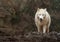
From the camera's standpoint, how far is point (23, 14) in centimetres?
1320

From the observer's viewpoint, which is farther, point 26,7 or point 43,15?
point 26,7

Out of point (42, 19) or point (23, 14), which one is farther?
point (23, 14)

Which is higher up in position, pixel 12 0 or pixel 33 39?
pixel 12 0

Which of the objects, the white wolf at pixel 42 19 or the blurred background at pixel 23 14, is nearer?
the white wolf at pixel 42 19

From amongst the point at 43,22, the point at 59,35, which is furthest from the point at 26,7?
the point at 59,35

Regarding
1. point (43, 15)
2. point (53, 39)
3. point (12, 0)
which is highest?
point (12, 0)

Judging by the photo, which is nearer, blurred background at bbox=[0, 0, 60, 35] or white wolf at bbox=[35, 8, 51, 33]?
white wolf at bbox=[35, 8, 51, 33]

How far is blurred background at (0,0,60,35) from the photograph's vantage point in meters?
12.2

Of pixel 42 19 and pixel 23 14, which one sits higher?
pixel 23 14

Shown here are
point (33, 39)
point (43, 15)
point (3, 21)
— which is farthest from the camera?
point (3, 21)

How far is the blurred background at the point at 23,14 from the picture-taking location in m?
12.2

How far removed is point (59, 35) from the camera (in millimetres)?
6090

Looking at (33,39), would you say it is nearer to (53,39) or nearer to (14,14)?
(53,39)

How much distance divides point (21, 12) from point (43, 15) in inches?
211
